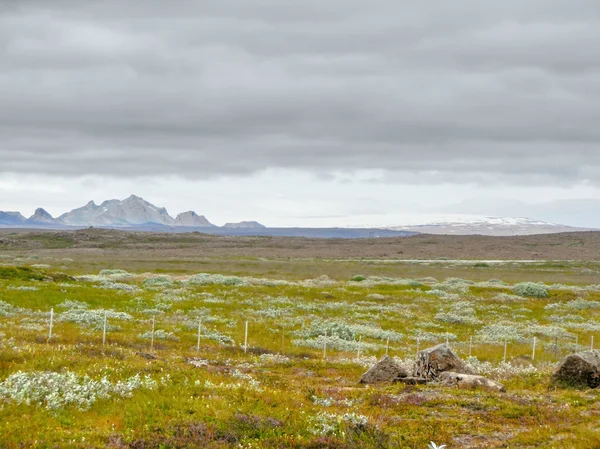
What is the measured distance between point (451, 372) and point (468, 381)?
3.00ft

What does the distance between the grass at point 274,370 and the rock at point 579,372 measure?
2.23 ft

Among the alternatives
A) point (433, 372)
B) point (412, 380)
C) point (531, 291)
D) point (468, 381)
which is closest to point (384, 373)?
point (412, 380)

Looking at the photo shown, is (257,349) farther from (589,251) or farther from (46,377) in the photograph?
(589,251)

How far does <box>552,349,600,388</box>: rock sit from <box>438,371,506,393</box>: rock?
8.08ft

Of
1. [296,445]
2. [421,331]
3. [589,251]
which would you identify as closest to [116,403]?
[296,445]

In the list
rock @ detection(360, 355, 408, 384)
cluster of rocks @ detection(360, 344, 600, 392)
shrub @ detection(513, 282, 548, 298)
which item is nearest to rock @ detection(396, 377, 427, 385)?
cluster of rocks @ detection(360, 344, 600, 392)

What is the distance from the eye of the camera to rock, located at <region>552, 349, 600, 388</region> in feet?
60.6

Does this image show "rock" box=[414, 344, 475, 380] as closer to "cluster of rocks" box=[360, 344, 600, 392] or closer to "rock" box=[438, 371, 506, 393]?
"cluster of rocks" box=[360, 344, 600, 392]

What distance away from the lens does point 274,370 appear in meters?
21.5

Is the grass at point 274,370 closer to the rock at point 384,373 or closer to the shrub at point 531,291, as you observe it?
the rock at point 384,373

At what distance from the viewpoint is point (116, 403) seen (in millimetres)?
12844

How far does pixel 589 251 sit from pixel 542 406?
170261 millimetres

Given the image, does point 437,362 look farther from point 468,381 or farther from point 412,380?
point 468,381

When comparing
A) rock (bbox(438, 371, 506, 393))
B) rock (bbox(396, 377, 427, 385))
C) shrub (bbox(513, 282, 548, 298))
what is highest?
rock (bbox(438, 371, 506, 393))
